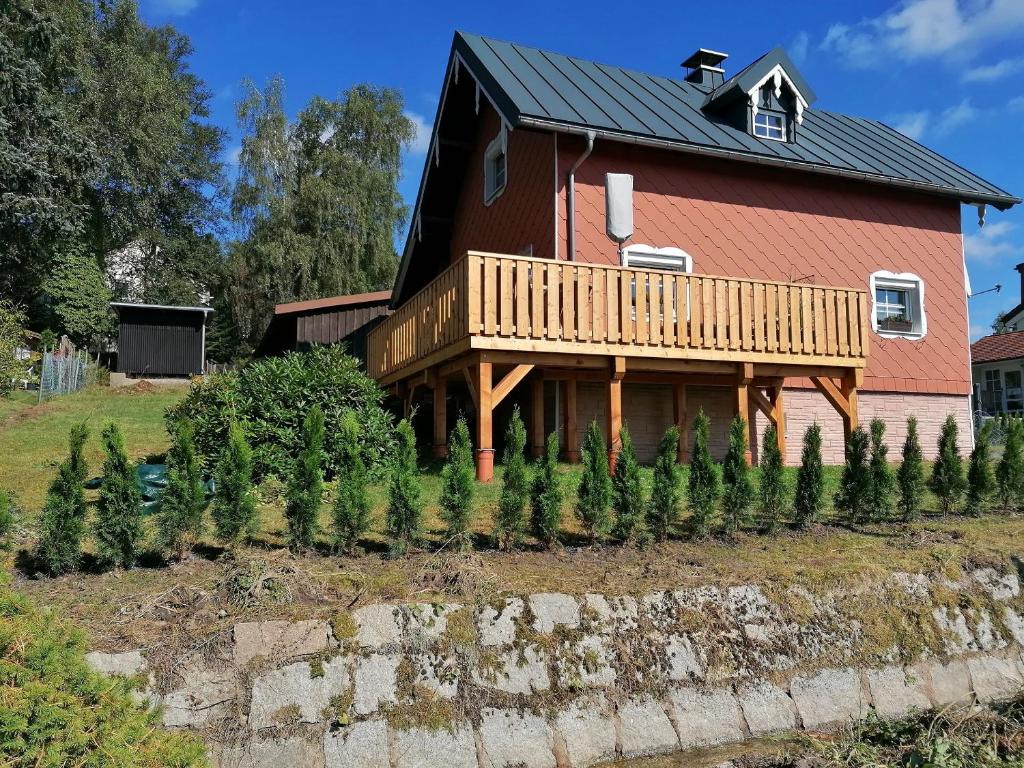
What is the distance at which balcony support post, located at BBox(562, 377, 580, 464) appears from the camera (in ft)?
38.0

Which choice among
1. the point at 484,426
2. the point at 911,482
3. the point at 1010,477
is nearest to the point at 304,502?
the point at 484,426

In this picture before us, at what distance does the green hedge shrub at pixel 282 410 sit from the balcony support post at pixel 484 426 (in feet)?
3.92

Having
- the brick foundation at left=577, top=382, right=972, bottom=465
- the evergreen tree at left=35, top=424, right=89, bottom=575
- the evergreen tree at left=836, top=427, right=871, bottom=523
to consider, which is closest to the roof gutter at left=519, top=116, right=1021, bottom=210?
the brick foundation at left=577, top=382, right=972, bottom=465

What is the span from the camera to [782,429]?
1200cm

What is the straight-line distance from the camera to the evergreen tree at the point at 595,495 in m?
6.26

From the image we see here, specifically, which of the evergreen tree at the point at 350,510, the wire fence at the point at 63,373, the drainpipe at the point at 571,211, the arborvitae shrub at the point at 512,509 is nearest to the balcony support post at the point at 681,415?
the drainpipe at the point at 571,211

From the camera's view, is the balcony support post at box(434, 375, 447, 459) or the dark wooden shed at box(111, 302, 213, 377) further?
the dark wooden shed at box(111, 302, 213, 377)

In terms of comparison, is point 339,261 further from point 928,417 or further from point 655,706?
point 655,706

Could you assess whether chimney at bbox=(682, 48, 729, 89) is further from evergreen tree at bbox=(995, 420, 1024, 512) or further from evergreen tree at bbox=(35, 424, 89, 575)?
evergreen tree at bbox=(35, 424, 89, 575)

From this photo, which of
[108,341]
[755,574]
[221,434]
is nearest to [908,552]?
[755,574]

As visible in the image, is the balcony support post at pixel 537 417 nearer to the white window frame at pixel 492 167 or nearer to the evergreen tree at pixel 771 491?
the white window frame at pixel 492 167

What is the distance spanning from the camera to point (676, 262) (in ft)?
42.8

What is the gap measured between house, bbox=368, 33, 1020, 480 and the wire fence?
30.0 feet

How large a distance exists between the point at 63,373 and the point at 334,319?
7120 millimetres
